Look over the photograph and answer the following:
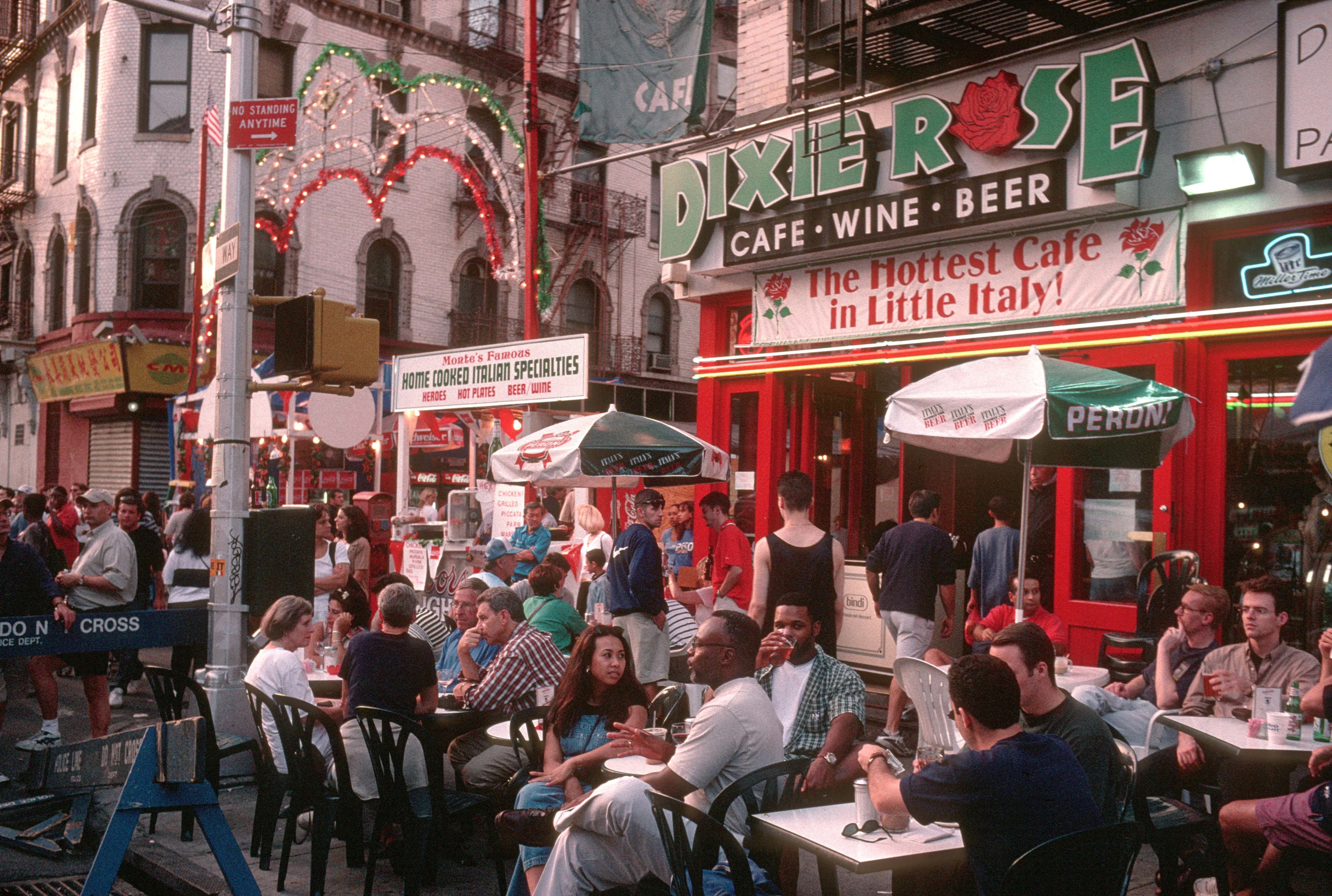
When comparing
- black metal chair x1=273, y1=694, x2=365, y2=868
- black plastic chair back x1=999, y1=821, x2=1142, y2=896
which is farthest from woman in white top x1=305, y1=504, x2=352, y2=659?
black plastic chair back x1=999, y1=821, x2=1142, y2=896

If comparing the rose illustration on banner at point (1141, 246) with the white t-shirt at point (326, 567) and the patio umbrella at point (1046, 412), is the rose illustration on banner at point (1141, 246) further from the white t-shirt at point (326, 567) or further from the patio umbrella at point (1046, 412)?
the white t-shirt at point (326, 567)

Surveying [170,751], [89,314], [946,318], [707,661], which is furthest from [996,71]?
[89,314]

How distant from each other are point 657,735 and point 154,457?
22585mm

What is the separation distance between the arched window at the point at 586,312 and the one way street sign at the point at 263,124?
70.5ft

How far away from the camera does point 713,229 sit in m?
12.4

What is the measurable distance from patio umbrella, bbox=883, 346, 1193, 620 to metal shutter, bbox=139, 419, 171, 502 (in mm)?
21218

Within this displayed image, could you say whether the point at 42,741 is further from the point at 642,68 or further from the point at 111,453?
the point at 111,453

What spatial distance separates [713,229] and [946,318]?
3.02 metres

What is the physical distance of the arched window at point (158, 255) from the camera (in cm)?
2450

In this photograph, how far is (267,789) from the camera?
613 cm

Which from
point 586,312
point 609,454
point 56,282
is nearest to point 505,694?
point 609,454

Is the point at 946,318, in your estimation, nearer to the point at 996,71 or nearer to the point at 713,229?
the point at 996,71

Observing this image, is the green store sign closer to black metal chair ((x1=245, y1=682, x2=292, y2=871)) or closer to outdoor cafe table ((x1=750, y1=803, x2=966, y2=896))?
outdoor cafe table ((x1=750, y1=803, x2=966, y2=896))

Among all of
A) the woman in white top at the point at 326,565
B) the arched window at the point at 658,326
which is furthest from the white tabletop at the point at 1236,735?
the arched window at the point at 658,326
